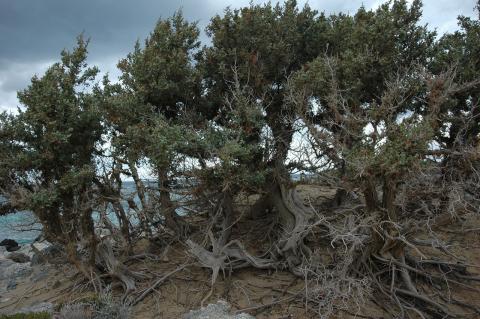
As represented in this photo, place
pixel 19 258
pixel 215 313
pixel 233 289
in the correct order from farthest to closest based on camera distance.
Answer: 1. pixel 19 258
2. pixel 233 289
3. pixel 215 313

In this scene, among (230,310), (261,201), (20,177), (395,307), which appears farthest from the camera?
(261,201)

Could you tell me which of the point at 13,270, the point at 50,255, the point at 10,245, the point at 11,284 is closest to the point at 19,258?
the point at 13,270

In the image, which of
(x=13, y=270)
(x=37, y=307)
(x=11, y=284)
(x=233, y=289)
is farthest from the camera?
(x=13, y=270)

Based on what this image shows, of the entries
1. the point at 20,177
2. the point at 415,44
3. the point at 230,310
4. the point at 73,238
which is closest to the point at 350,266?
the point at 230,310

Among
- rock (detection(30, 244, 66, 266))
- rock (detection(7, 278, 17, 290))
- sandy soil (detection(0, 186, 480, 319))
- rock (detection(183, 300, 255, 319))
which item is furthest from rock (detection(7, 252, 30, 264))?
rock (detection(183, 300, 255, 319))

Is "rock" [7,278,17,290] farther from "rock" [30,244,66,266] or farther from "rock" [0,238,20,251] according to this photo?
"rock" [0,238,20,251]

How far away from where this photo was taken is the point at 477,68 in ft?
40.5

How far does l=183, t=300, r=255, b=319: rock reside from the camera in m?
10.8

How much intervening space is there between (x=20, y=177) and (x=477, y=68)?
41.1 ft

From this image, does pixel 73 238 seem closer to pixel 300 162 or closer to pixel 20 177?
pixel 20 177

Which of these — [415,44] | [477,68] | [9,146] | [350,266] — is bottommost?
[350,266]

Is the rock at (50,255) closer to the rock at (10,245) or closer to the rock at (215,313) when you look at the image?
the rock at (215,313)

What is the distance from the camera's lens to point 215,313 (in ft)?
36.2

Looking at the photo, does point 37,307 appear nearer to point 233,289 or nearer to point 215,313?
point 215,313
